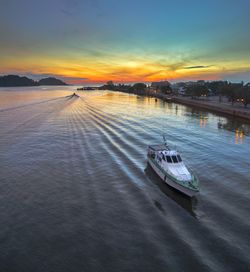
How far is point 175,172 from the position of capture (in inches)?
1143

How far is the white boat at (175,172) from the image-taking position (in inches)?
1044

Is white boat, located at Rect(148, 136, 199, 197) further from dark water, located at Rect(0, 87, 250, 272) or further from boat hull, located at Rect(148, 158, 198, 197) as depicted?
dark water, located at Rect(0, 87, 250, 272)

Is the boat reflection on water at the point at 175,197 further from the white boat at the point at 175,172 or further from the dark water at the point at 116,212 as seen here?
the white boat at the point at 175,172

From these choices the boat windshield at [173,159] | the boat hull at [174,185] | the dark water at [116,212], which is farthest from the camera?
the boat windshield at [173,159]

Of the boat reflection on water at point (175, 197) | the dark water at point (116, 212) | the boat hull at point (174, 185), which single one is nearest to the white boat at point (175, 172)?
the boat hull at point (174, 185)

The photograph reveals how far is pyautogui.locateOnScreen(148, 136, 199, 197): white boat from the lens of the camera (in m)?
26.5

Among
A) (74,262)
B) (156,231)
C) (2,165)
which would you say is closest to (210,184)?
(156,231)

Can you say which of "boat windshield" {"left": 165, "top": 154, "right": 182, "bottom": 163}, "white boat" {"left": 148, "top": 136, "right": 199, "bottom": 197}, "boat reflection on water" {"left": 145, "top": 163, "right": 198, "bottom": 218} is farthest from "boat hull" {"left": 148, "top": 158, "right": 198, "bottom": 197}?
"boat windshield" {"left": 165, "top": 154, "right": 182, "bottom": 163}

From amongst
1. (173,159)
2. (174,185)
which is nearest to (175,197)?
(174,185)

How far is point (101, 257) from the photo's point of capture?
1791cm

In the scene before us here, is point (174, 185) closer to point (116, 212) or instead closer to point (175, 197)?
point (175, 197)

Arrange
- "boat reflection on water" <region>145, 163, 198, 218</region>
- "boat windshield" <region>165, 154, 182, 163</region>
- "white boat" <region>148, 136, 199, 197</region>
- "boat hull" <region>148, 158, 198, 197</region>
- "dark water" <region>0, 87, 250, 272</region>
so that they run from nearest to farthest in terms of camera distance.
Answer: "dark water" <region>0, 87, 250, 272</region>
"boat reflection on water" <region>145, 163, 198, 218</region>
"boat hull" <region>148, 158, 198, 197</region>
"white boat" <region>148, 136, 199, 197</region>
"boat windshield" <region>165, 154, 182, 163</region>

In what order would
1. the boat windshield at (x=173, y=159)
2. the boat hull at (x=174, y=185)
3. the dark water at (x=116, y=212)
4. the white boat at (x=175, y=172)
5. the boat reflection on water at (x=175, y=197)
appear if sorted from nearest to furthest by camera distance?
the dark water at (x=116, y=212)
the boat reflection on water at (x=175, y=197)
the boat hull at (x=174, y=185)
the white boat at (x=175, y=172)
the boat windshield at (x=173, y=159)

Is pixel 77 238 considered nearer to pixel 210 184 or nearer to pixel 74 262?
pixel 74 262
